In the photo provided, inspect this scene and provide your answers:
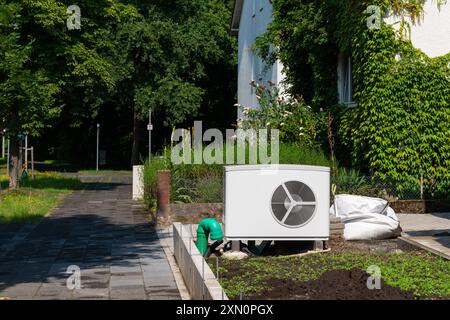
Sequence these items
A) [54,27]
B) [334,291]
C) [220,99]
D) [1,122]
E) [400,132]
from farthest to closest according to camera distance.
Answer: [220,99] → [54,27] → [1,122] → [400,132] → [334,291]

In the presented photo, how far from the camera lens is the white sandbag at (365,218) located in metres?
13.5

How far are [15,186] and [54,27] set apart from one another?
6761 millimetres

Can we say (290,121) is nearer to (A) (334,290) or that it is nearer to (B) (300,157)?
(B) (300,157)

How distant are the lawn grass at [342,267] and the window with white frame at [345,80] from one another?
1165 centimetres

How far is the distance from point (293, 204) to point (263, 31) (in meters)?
24.8

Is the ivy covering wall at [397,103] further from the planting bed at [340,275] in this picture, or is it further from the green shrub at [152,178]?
the planting bed at [340,275]

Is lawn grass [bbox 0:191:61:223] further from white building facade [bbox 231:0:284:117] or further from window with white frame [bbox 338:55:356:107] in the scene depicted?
white building facade [bbox 231:0:284:117]

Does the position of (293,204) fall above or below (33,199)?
above

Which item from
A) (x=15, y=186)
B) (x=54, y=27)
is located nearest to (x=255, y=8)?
(x=54, y=27)

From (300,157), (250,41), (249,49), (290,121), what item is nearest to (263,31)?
(249,49)

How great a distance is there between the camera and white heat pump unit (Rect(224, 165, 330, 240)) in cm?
1155

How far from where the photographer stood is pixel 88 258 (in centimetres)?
1292
